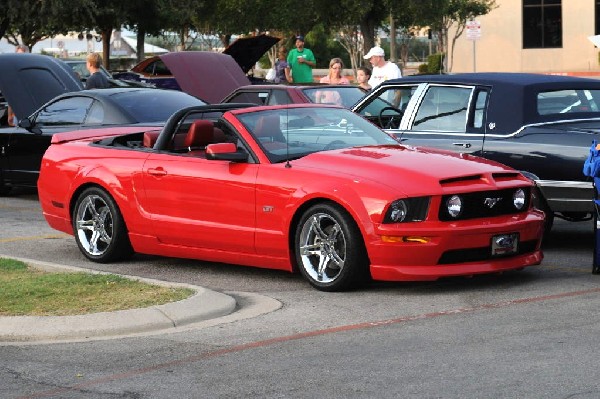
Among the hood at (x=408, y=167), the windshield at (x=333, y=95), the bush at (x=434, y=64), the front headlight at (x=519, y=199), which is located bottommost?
the bush at (x=434, y=64)

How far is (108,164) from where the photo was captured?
1221 cm

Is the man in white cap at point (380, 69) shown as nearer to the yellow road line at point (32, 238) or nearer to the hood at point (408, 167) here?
the yellow road line at point (32, 238)

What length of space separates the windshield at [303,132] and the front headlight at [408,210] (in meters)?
1.22

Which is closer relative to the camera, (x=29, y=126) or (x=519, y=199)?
(x=519, y=199)

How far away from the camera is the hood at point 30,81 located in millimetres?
18672

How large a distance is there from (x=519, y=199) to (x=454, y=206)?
735 mm

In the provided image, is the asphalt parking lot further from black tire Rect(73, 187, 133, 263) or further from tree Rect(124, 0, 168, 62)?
tree Rect(124, 0, 168, 62)

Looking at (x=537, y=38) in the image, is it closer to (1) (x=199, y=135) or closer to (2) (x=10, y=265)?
(1) (x=199, y=135)

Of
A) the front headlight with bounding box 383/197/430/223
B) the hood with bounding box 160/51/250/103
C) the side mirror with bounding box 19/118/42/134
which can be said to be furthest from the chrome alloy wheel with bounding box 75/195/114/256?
the hood with bounding box 160/51/250/103

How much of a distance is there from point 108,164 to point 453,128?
3279 mm

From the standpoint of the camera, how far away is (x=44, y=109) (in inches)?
706

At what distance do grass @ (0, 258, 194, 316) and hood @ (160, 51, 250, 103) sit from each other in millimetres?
11526

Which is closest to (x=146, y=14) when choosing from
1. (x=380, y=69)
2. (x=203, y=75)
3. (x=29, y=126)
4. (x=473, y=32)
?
(x=473, y=32)

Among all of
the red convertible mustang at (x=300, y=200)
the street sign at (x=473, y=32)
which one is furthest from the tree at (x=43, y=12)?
the red convertible mustang at (x=300, y=200)
